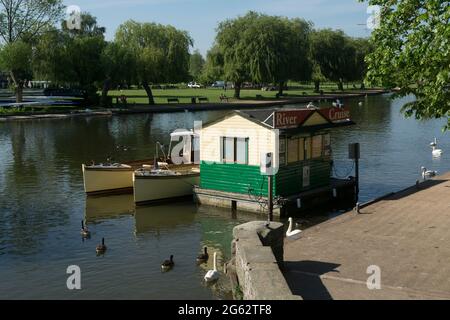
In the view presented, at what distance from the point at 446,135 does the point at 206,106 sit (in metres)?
36.8

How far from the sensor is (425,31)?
50.0 ft

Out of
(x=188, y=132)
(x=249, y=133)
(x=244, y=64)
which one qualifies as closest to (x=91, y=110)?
(x=244, y=64)

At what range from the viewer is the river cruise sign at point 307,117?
2277 cm

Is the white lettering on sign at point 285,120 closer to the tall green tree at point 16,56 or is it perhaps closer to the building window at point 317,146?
the building window at point 317,146

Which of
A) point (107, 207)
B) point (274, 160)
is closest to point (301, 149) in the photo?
point (274, 160)

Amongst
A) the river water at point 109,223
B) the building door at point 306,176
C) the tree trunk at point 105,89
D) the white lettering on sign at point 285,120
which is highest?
the tree trunk at point 105,89

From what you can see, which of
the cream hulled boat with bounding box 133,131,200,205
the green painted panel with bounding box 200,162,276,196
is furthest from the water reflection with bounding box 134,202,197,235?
the green painted panel with bounding box 200,162,276,196

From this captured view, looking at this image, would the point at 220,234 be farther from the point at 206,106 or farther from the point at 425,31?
the point at 206,106

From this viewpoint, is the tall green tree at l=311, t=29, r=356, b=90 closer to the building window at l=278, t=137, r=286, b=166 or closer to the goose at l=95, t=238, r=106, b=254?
the building window at l=278, t=137, r=286, b=166

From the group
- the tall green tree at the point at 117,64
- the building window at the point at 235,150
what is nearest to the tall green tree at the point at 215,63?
the tall green tree at the point at 117,64

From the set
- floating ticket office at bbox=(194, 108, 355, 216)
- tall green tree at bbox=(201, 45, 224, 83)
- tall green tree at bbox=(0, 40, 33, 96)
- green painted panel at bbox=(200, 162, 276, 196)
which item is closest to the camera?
floating ticket office at bbox=(194, 108, 355, 216)

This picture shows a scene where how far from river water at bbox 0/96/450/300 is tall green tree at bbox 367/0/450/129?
7.34 m

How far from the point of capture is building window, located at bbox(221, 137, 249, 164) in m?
23.5

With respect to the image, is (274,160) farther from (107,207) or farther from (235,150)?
(107,207)
